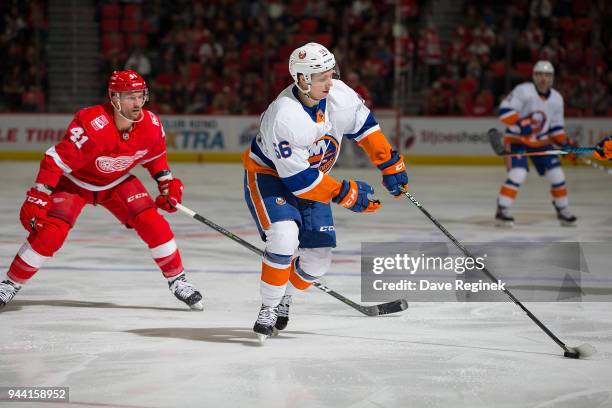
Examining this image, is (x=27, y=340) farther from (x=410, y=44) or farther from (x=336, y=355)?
(x=410, y=44)

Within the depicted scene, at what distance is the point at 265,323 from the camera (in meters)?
4.46

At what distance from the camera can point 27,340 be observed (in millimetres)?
4516

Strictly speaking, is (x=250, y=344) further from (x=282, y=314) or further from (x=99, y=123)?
(x=99, y=123)

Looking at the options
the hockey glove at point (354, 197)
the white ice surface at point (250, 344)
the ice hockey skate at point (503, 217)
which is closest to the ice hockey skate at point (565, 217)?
the ice hockey skate at point (503, 217)

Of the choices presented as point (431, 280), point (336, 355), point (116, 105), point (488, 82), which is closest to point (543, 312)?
point (431, 280)

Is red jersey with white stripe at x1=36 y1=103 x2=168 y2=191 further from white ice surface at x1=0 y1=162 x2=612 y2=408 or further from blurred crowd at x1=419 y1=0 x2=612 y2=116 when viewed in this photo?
blurred crowd at x1=419 y1=0 x2=612 y2=116

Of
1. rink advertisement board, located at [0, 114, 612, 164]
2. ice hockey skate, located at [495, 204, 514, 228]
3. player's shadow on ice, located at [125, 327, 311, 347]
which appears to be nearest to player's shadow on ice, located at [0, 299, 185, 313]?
player's shadow on ice, located at [125, 327, 311, 347]

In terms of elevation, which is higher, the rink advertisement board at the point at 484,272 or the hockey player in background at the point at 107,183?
the hockey player in background at the point at 107,183

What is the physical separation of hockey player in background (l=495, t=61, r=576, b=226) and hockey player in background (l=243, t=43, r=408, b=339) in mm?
4370

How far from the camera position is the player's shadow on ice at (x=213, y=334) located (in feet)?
15.0

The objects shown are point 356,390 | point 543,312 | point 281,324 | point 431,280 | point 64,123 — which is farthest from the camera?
point 64,123

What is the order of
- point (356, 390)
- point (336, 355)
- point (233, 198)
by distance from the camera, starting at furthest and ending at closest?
point (233, 198), point (336, 355), point (356, 390)

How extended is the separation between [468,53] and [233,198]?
5.66m

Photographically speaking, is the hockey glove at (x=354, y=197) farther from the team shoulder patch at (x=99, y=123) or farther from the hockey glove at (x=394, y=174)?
the team shoulder patch at (x=99, y=123)
